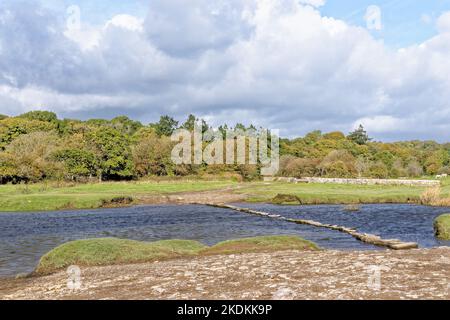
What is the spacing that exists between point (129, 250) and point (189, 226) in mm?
22301

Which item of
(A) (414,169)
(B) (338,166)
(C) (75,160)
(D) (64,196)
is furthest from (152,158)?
(A) (414,169)

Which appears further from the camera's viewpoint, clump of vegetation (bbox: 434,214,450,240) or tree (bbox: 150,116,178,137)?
tree (bbox: 150,116,178,137)

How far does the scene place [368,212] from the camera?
201 feet

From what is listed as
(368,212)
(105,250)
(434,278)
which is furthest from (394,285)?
(368,212)

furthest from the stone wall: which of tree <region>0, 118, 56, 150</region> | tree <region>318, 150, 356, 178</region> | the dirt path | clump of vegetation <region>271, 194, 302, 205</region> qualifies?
the dirt path

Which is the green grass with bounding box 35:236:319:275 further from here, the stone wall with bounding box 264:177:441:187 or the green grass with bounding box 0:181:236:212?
the stone wall with bounding box 264:177:441:187

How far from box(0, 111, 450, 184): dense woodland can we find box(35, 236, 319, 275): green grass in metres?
88.9

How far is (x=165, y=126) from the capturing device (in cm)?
19212

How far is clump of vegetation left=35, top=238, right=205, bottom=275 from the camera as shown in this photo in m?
27.0

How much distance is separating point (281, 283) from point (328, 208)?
5398cm

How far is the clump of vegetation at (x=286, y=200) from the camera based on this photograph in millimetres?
78188

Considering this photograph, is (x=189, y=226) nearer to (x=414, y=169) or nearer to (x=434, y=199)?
(x=434, y=199)

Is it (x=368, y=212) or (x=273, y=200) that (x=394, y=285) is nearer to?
(x=368, y=212)
